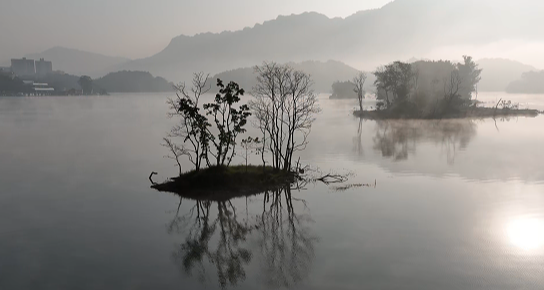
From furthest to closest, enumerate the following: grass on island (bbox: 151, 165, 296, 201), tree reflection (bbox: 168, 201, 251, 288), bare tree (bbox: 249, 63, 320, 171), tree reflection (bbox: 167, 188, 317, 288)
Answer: bare tree (bbox: 249, 63, 320, 171) < grass on island (bbox: 151, 165, 296, 201) < tree reflection (bbox: 168, 201, 251, 288) < tree reflection (bbox: 167, 188, 317, 288)

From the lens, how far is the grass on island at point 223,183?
123 ft

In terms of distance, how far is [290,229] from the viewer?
2927 cm

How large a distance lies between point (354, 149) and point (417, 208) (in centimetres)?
3248

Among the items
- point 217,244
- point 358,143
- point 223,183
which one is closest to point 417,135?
point 358,143

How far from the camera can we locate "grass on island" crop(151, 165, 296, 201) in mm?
37562

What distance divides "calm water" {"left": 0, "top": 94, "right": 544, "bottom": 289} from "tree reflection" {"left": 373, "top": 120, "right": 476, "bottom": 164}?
5.97 metres

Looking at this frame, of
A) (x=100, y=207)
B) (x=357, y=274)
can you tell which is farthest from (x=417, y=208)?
(x=100, y=207)

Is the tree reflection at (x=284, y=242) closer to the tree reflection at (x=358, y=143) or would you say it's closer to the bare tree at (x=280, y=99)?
the bare tree at (x=280, y=99)

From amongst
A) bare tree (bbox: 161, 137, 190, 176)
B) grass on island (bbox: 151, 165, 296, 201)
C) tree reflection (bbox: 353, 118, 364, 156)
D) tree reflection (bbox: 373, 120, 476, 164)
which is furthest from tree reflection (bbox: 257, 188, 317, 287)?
tree reflection (bbox: 353, 118, 364, 156)

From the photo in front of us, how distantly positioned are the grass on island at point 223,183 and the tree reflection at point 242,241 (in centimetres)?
196

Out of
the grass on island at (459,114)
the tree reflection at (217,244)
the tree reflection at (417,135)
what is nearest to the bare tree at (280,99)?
the tree reflection at (217,244)

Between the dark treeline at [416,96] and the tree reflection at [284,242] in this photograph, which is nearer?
the tree reflection at [284,242]

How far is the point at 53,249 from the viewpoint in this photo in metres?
25.4

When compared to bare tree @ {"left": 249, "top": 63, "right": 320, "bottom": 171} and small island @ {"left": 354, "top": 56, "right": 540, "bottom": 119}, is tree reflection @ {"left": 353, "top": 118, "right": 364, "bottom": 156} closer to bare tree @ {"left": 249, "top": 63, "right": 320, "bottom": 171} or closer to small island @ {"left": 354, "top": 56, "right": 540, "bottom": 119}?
bare tree @ {"left": 249, "top": 63, "right": 320, "bottom": 171}
